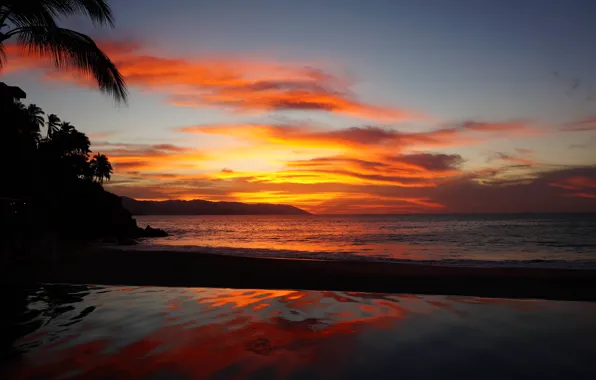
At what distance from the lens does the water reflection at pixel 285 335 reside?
180 inches

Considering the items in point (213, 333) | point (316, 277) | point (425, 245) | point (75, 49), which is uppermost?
point (75, 49)

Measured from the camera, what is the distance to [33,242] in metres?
15.1

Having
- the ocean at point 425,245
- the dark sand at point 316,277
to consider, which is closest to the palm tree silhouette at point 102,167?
the ocean at point 425,245

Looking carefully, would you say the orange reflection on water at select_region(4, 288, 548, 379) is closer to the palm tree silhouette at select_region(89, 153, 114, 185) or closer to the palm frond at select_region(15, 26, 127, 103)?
the palm frond at select_region(15, 26, 127, 103)

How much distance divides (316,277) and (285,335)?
22.6ft

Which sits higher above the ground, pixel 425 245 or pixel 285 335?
pixel 285 335

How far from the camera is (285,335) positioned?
587 cm

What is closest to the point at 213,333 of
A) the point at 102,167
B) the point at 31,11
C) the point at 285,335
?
the point at 285,335

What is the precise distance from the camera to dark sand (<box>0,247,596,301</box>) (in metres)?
10.5

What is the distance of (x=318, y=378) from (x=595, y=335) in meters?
4.71

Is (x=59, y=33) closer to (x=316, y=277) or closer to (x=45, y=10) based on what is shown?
(x=45, y=10)

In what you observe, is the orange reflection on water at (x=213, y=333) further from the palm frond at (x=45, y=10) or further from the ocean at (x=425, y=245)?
the ocean at (x=425, y=245)

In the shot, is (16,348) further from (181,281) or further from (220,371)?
(181,281)

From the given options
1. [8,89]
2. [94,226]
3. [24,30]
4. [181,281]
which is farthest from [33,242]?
[94,226]
